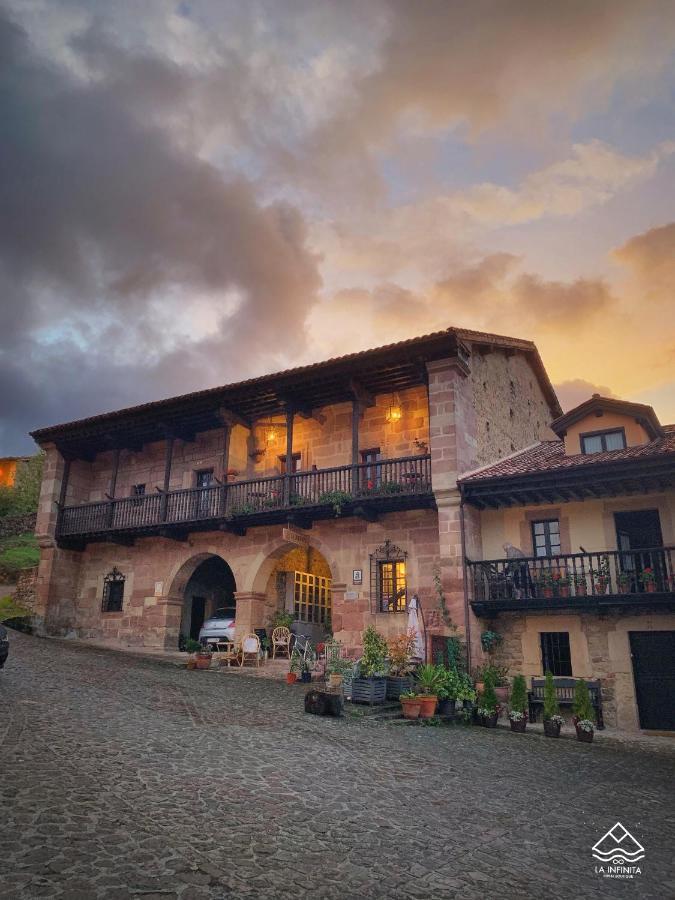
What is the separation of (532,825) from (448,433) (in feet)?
36.1

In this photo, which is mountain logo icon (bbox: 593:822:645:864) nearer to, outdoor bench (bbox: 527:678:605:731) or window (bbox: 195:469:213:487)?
outdoor bench (bbox: 527:678:605:731)

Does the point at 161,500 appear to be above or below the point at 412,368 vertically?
below

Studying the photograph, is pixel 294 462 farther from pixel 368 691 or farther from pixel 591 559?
pixel 591 559

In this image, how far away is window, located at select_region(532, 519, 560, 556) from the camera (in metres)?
16.2

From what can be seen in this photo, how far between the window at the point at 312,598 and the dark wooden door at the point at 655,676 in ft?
32.5

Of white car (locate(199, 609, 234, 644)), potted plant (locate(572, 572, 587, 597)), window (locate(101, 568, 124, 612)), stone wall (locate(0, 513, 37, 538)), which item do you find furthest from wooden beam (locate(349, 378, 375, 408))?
stone wall (locate(0, 513, 37, 538))

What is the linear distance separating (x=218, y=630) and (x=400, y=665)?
7.60 meters

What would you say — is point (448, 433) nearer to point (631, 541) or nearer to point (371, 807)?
point (631, 541)

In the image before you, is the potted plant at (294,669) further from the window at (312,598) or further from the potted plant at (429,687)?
the window at (312,598)

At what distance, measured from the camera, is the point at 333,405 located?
2033 centimetres

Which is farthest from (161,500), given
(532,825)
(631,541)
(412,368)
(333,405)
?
(532,825)

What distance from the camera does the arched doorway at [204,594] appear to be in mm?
22688

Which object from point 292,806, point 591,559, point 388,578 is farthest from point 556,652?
point 292,806
